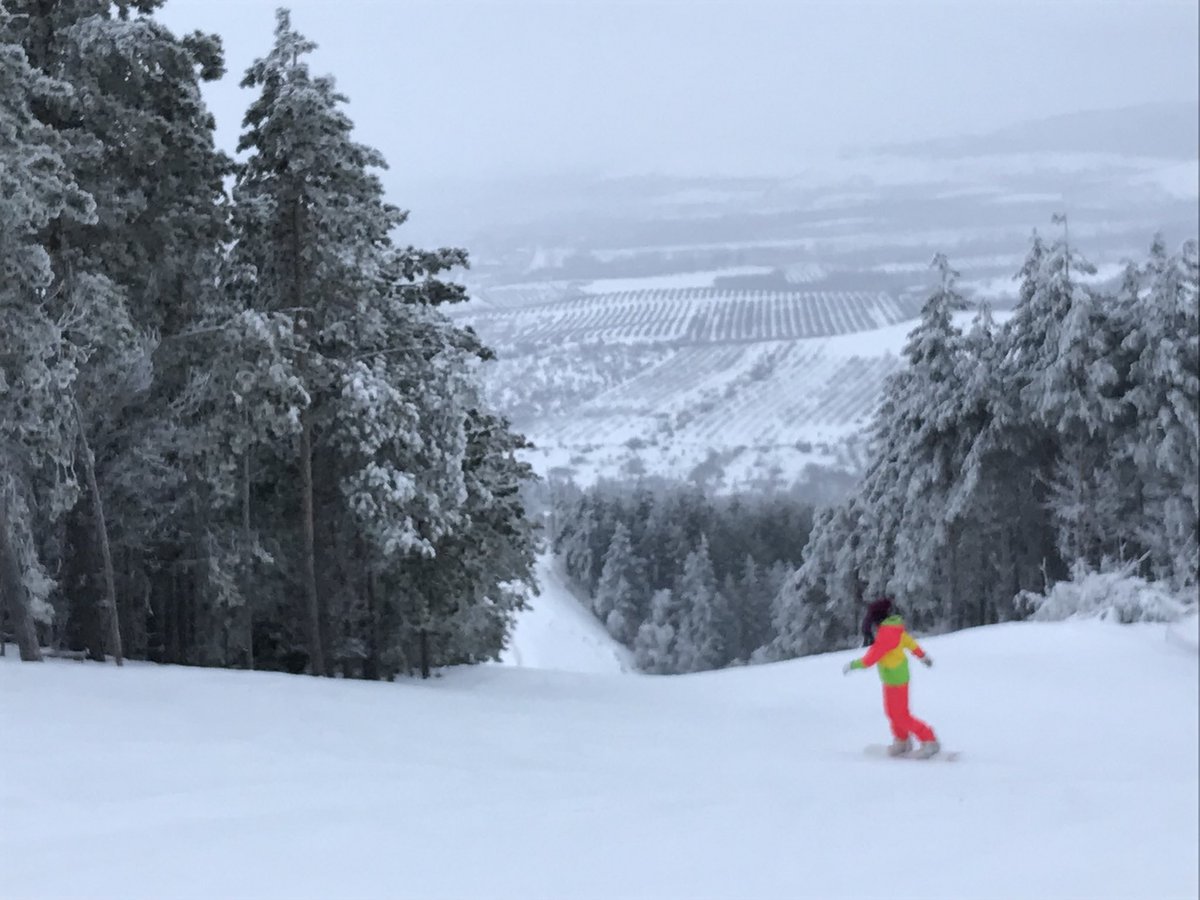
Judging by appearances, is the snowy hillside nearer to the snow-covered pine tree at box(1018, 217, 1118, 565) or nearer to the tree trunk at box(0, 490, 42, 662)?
the snow-covered pine tree at box(1018, 217, 1118, 565)

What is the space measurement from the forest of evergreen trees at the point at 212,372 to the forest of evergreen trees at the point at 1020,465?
865 cm

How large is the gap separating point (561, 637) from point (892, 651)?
47.2 m

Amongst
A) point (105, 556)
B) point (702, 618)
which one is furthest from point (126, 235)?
point (702, 618)

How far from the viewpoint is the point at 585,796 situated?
258 inches

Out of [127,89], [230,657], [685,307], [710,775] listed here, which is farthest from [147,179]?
[685,307]

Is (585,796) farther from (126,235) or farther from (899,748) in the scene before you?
(126,235)

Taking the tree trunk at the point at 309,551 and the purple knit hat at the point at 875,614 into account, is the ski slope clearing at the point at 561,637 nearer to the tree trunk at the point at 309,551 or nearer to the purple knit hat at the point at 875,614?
the tree trunk at the point at 309,551

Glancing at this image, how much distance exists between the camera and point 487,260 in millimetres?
20438

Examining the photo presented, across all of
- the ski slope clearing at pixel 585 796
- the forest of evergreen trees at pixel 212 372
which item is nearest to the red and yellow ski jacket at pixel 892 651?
the ski slope clearing at pixel 585 796

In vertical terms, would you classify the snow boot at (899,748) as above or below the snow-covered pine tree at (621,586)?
above

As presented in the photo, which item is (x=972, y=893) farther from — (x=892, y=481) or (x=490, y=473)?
(x=892, y=481)

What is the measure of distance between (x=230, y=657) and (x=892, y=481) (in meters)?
15.6

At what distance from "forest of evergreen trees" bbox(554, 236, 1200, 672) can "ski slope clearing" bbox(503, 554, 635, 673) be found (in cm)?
923

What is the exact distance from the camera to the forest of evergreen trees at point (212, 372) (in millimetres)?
12453
